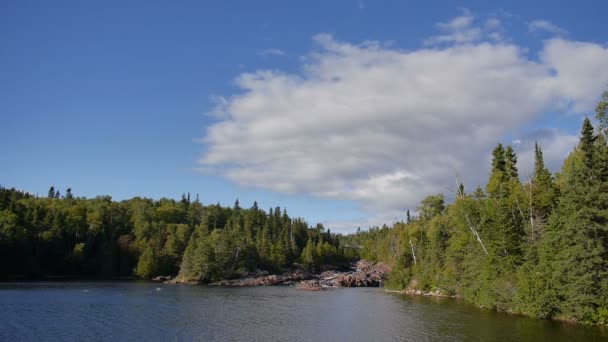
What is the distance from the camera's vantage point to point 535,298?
181 ft

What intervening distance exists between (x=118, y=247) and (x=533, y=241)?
130 meters

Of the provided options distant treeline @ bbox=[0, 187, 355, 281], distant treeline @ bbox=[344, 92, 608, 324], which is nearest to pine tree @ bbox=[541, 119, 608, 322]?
distant treeline @ bbox=[344, 92, 608, 324]

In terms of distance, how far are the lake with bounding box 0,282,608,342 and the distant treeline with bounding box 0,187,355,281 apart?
A: 2073 inches

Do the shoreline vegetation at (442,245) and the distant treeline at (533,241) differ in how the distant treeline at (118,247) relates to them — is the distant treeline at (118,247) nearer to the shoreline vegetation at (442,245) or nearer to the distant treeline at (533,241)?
the shoreline vegetation at (442,245)

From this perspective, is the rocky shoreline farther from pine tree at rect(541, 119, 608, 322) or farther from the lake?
pine tree at rect(541, 119, 608, 322)

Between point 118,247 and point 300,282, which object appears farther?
point 118,247

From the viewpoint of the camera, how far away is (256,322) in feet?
175

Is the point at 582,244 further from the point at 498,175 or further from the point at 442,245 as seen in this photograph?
the point at 442,245

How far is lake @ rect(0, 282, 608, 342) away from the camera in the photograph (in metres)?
43.6

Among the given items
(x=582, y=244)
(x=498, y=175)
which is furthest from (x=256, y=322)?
(x=498, y=175)

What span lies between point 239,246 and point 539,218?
92.6 metres

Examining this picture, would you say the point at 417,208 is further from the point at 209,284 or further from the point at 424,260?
the point at 209,284

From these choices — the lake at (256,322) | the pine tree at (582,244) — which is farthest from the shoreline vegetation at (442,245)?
the lake at (256,322)

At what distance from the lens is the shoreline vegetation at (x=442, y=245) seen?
4909 cm
